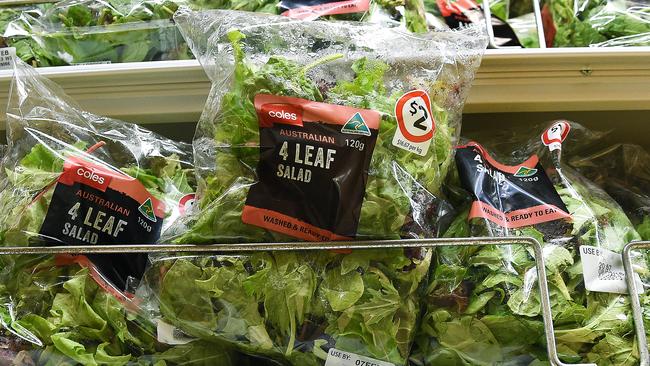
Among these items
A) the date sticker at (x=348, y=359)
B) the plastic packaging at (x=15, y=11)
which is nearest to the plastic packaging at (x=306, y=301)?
the date sticker at (x=348, y=359)

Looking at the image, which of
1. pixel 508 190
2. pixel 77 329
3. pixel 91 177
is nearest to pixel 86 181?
pixel 91 177

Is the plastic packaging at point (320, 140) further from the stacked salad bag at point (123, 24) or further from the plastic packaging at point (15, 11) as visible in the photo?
the plastic packaging at point (15, 11)

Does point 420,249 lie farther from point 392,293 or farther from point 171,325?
point 171,325

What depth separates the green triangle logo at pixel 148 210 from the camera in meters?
1.05

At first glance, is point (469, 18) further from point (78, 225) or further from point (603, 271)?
point (78, 225)

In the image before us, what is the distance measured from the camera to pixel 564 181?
3.48 feet

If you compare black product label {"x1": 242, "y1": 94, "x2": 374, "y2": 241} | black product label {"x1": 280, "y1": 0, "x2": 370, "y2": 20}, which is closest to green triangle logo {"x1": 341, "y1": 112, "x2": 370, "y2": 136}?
black product label {"x1": 242, "y1": 94, "x2": 374, "y2": 241}

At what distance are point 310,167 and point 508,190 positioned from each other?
12.3 inches

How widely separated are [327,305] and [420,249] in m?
0.15

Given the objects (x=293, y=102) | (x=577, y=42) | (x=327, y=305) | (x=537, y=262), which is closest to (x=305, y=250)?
(x=327, y=305)

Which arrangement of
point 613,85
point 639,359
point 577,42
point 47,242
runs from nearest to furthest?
point 639,359, point 47,242, point 613,85, point 577,42

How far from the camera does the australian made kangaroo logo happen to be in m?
1.05

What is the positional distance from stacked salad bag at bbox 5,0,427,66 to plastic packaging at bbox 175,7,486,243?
0.29m

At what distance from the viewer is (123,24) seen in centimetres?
138
